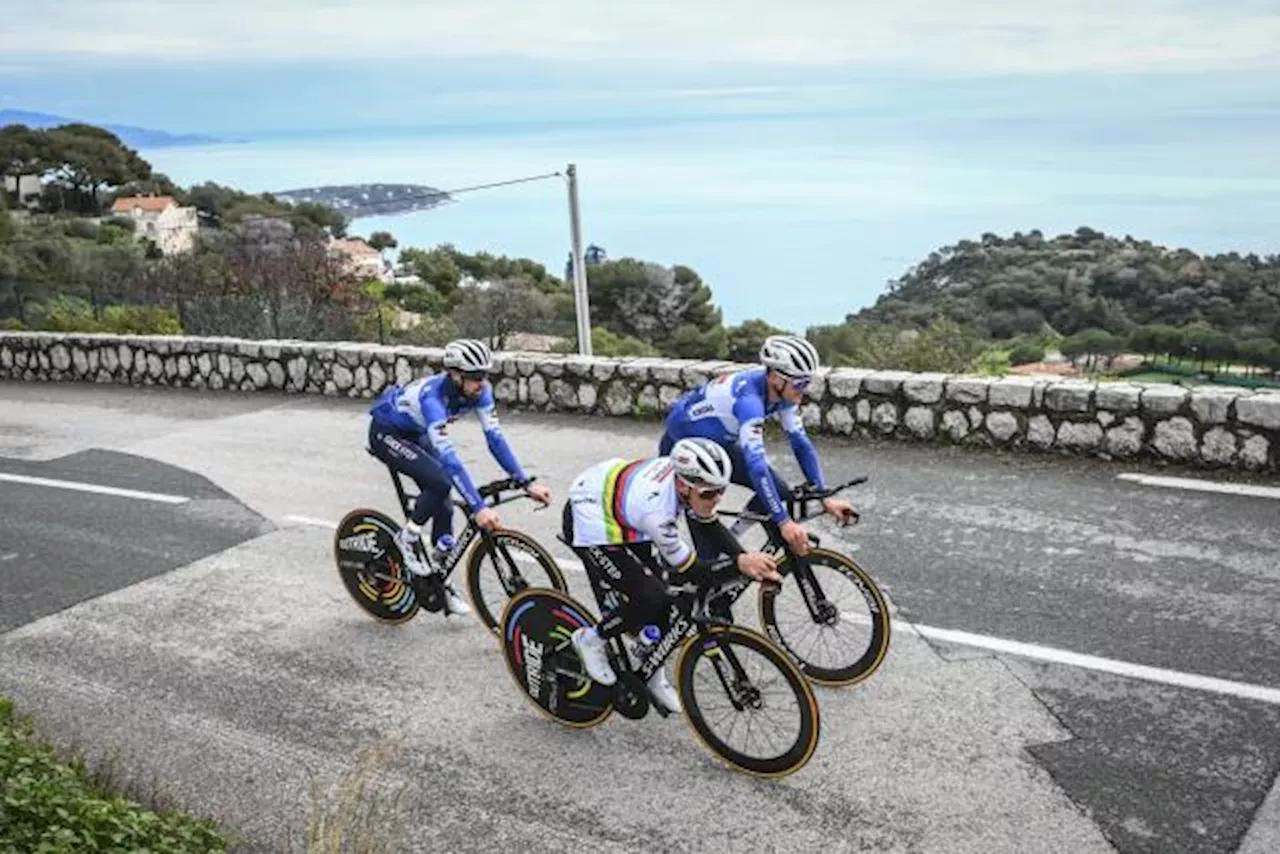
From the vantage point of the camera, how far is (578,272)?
18938mm

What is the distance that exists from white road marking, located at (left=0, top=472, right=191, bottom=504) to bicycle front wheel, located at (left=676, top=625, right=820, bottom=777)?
22.2ft

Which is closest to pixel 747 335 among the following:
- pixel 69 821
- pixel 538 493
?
pixel 538 493

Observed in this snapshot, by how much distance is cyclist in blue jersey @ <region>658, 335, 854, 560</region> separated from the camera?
6.32 m

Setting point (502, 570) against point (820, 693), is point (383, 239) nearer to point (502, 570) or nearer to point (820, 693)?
point (502, 570)

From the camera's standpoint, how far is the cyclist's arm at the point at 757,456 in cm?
623

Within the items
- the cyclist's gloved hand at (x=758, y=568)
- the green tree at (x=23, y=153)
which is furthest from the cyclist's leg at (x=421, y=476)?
the green tree at (x=23, y=153)

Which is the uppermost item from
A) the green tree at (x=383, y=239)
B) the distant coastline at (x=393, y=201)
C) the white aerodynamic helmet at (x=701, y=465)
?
the green tree at (x=383, y=239)

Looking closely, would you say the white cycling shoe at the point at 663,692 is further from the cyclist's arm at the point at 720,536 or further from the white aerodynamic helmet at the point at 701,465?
the white aerodynamic helmet at the point at 701,465

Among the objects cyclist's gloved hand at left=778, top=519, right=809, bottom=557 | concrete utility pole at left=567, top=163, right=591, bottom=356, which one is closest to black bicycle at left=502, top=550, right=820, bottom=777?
cyclist's gloved hand at left=778, top=519, right=809, bottom=557

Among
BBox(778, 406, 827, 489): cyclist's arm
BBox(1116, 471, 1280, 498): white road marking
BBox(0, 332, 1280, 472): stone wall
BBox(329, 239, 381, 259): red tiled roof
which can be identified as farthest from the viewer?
BBox(329, 239, 381, 259): red tiled roof

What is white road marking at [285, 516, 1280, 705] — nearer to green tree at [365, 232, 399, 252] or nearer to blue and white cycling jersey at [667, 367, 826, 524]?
blue and white cycling jersey at [667, 367, 826, 524]

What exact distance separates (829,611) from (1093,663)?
5.13 ft

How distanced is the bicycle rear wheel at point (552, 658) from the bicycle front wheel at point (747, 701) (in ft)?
1.87

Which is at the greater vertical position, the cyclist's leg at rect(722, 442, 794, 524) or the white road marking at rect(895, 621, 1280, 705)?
the cyclist's leg at rect(722, 442, 794, 524)
